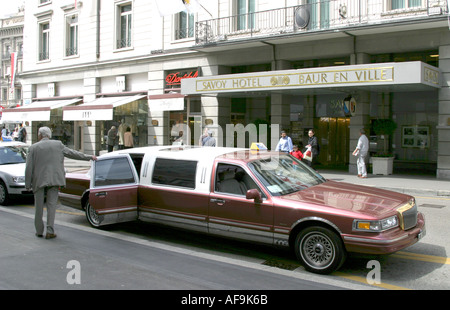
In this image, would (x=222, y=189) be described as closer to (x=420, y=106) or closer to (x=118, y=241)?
(x=118, y=241)

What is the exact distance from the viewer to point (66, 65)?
2809 cm

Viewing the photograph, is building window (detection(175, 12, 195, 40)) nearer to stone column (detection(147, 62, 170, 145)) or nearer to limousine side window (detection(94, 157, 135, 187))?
stone column (detection(147, 62, 170, 145))

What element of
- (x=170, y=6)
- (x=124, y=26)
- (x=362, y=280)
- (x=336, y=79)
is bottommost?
(x=362, y=280)

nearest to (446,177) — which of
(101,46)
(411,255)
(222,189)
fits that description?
(411,255)

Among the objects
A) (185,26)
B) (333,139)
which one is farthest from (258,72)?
(185,26)

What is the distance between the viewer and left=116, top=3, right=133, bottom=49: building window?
25016mm

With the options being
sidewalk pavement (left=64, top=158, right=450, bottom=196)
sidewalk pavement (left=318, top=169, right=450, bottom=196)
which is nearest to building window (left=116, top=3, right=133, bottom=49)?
sidewalk pavement (left=64, top=158, right=450, bottom=196)

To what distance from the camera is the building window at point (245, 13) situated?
19.9 meters

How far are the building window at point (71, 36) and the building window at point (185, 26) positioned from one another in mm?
8649

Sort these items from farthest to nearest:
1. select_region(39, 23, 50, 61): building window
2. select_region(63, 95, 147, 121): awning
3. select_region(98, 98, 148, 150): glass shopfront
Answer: select_region(39, 23, 50, 61): building window → select_region(98, 98, 148, 150): glass shopfront → select_region(63, 95, 147, 121): awning

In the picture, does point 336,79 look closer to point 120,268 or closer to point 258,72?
point 258,72

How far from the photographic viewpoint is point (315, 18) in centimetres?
1819

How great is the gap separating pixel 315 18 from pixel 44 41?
19652 millimetres

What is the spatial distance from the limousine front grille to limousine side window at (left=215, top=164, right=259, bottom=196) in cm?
189
